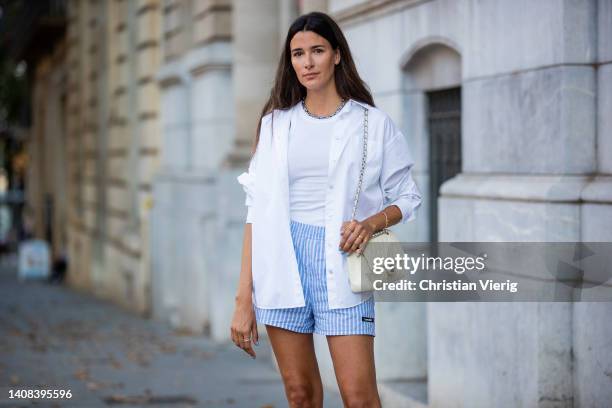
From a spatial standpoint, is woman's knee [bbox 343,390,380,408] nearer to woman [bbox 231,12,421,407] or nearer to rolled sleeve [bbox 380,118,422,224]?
woman [bbox 231,12,421,407]

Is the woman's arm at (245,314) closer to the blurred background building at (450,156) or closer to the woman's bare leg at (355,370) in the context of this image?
the woman's bare leg at (355,370)

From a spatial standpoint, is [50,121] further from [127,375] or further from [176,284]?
[127,375]

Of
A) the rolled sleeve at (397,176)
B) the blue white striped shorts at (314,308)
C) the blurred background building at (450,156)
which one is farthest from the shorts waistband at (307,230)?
the blurred background building at (450,156)

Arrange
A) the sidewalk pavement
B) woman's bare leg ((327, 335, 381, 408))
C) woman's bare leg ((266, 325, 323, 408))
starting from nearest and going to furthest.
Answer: woman's bare leg ((327, 335, 381, 408)) → woman's bare leg ((266, 325, 323, 408)) → the sidewalk pavement

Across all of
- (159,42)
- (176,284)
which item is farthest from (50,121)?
(176,284)

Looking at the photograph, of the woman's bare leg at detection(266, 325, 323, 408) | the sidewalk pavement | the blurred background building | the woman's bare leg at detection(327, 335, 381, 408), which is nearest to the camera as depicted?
the woman's bare leg at detection(327, 335, 381, 408)

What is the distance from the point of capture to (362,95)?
14.8 feet

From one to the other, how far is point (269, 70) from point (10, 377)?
500 cm

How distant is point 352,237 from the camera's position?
14.0ft

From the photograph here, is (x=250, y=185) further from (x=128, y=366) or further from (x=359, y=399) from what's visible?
(x=128, y=366)

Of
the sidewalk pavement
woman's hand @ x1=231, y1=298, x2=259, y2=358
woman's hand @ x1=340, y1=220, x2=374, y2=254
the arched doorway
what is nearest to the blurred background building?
the arched doorway

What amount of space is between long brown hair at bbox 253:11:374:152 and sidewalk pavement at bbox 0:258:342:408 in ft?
13.9

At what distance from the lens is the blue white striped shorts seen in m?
4.30

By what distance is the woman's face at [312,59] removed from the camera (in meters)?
4.39
